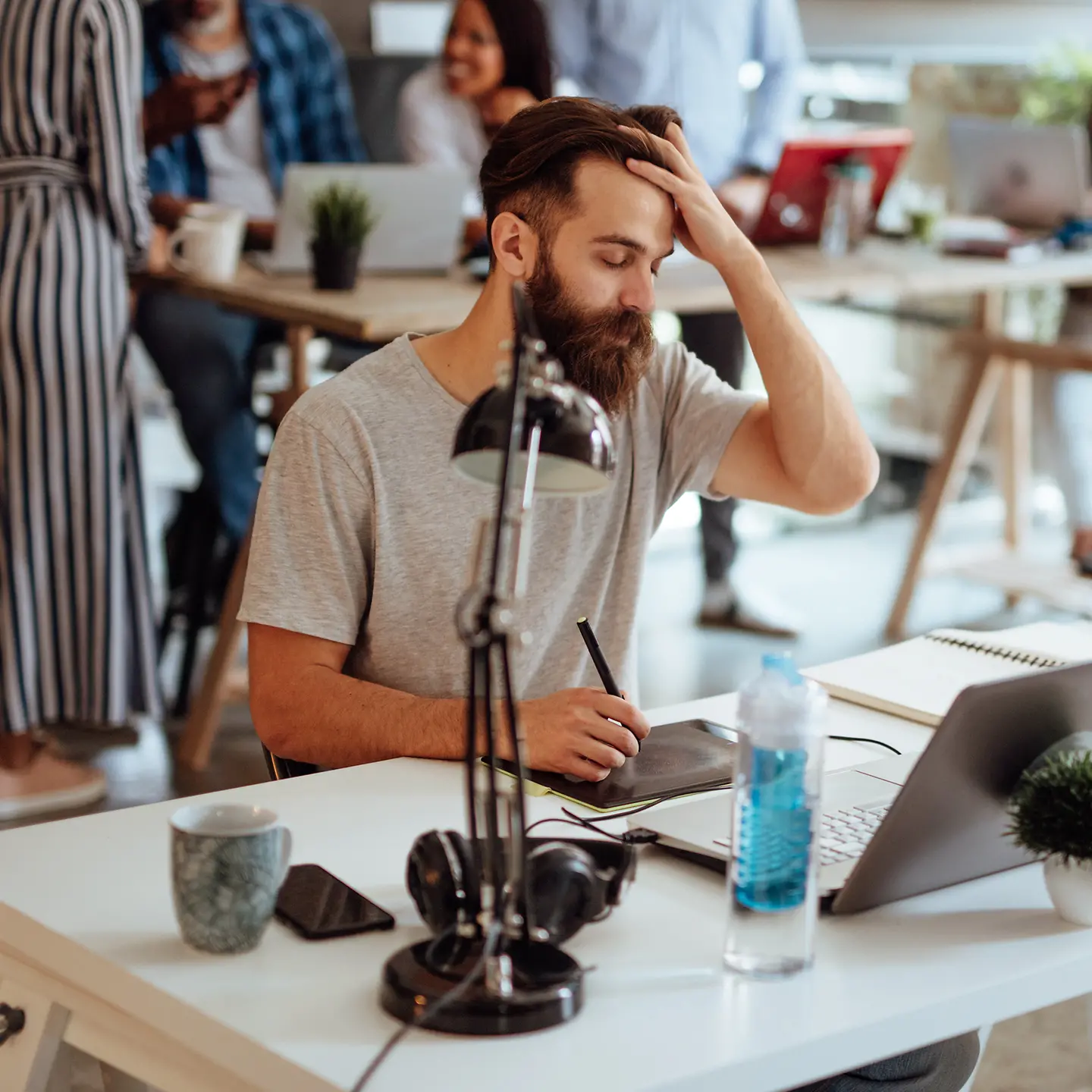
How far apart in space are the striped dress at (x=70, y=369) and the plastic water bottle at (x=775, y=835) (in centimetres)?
201

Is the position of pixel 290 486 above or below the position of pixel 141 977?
above

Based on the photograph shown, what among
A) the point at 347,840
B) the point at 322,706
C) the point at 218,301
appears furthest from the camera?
the point at 218,301

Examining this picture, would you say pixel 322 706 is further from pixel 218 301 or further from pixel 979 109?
pixel 979 109

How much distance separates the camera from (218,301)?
2887 mm

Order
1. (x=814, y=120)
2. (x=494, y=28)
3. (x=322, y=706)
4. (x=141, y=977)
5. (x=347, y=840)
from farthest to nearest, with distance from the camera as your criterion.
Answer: (x=814, y=120) → (x=494, y=28) → (x=322, y=706) → (x=347, y=840) → (x=141, y=977)

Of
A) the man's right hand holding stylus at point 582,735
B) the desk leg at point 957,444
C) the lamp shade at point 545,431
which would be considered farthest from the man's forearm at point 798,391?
the desk leg at point 957,444

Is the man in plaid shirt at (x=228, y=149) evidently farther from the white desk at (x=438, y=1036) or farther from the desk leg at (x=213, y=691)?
the white desk at (x=438, y=1036)

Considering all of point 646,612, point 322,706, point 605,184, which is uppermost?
point 605,184

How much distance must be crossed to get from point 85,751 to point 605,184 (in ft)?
6.44

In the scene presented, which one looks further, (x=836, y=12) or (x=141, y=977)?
(x=836, y=12)

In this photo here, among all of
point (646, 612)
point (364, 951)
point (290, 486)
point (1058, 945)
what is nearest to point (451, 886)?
point (364, 951)

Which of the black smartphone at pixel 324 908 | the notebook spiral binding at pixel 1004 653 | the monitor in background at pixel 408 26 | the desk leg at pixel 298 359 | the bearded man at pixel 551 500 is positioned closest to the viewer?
the black smartphone at pixel 324 908

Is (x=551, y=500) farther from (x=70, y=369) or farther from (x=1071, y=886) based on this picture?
(x=70, y=369)

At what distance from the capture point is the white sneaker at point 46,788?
2787 millimetres
